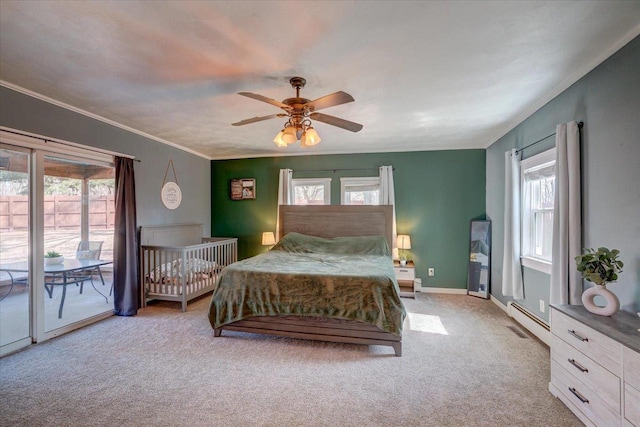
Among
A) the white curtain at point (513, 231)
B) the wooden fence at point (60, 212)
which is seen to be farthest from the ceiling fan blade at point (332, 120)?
the wooden fence at point (60, 212)

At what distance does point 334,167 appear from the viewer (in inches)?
204

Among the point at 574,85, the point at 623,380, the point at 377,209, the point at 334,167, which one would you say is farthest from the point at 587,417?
the point at 334,167

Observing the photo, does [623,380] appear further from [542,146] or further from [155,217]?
[155,217]

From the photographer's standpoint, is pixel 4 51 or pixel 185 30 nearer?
pixel 185 30

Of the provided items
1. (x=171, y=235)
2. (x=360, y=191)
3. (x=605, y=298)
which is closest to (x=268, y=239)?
(x=171, y=235)

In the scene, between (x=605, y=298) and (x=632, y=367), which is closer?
(x=632, y=367)

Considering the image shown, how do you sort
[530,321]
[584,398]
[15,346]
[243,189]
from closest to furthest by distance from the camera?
[584,398]
[15,346]
[530,321]
[243,189]

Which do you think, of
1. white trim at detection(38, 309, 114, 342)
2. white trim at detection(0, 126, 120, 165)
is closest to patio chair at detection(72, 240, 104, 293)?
white trim at detection(38, 309, 114, 342)

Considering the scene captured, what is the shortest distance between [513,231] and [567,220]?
3.55ft

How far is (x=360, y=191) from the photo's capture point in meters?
5.11

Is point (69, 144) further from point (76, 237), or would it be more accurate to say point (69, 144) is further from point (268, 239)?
point (268, 239)

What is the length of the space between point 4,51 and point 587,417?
4.51 metres

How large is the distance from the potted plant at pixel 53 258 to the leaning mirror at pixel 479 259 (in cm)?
549

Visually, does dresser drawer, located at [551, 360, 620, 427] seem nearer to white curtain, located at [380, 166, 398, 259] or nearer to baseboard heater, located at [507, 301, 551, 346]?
baseboard heater, located at [507, 301, 551, 346]
